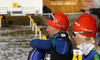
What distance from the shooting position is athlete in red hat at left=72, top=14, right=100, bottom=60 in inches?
140

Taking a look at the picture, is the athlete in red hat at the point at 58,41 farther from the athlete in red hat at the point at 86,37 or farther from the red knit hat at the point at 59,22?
the athlete in red hat at the point at 86,37

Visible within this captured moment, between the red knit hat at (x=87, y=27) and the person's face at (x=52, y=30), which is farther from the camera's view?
the person's face at (x=52, y=30)

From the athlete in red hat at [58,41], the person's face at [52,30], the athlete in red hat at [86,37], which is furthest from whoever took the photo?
the person's face at [52,30]

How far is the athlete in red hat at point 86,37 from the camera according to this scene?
11.7ft

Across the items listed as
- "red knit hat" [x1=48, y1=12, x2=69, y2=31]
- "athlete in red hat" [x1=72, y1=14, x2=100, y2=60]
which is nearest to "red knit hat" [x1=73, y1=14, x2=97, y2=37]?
"athlete in red hat" [x1=72, y1=14, x2=100, y2=60]

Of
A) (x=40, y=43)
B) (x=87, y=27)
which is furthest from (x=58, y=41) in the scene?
(x=87, y=27)

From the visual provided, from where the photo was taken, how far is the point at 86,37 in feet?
11.9

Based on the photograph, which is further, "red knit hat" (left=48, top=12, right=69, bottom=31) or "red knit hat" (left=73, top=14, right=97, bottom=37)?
"red knit hat" (left=48, top=12, right=69, bottom=31)

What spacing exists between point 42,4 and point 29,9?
465cm

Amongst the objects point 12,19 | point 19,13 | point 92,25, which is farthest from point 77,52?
point 19,13

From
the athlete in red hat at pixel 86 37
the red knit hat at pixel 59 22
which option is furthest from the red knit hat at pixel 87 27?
the red knit hat at pixel 59 22

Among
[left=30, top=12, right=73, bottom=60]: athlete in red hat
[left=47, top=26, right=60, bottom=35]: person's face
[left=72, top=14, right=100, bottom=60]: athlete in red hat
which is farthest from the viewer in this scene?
[left=47, top=26, right=60, bottom=35]: person's face

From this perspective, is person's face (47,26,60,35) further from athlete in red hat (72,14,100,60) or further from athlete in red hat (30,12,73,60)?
athlete in red hat (72,14,100,60)

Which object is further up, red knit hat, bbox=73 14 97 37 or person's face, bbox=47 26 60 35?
red knit hat, bbox=73 14 97 37
